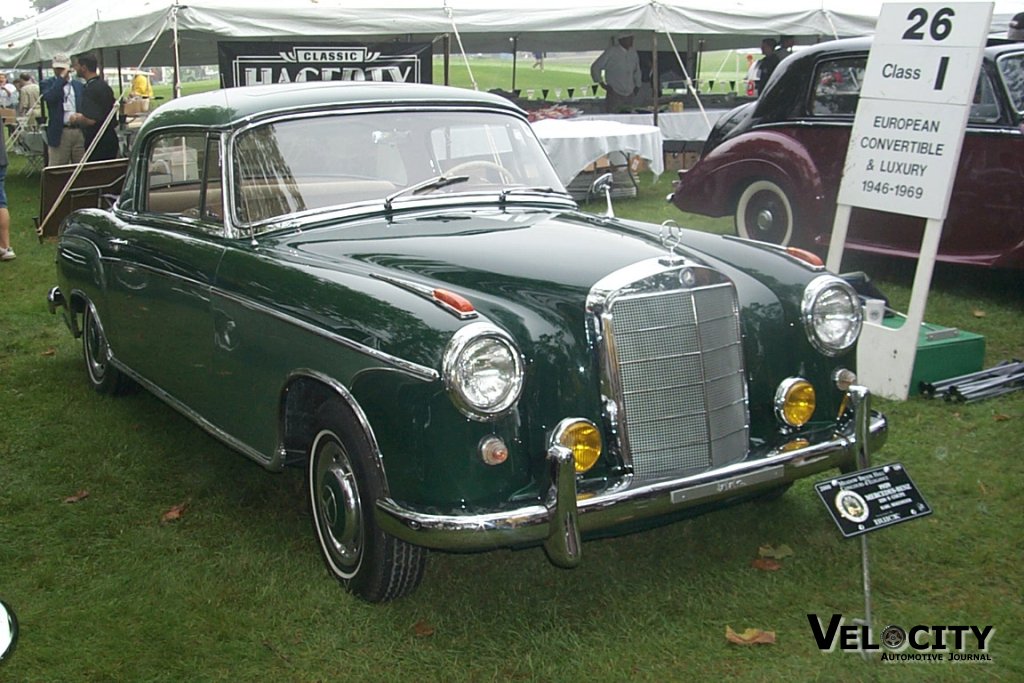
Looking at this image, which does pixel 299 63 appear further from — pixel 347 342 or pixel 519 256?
pixel 347 342

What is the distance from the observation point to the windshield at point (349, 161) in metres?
4.45

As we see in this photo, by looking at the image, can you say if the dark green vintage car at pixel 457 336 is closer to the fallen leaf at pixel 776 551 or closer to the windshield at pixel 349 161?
the windshield at pixel 349 161

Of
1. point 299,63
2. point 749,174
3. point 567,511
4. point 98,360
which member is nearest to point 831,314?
point 567,511

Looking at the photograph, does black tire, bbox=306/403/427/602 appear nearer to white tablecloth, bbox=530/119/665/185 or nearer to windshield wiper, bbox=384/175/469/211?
windshield wiper, bbox=384/175/469/211

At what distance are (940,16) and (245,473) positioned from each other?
4.09 metres

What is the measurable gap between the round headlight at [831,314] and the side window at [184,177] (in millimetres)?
2372

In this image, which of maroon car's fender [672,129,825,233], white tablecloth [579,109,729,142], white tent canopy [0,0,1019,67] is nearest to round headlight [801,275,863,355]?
maroon car's fender [672,129,825,233]

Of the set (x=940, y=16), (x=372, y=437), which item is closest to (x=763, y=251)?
→ (x=372, y=437)

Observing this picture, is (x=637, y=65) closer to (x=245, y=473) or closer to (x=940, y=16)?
(x=940, y=16)

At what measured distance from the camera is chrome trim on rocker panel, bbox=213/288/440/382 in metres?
3.27

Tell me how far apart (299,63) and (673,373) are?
8.89 meters

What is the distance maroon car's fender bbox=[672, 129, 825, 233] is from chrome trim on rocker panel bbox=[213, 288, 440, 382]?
219 inches

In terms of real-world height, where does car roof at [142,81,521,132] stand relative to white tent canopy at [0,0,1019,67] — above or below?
below

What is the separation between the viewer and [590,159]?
12672mm
